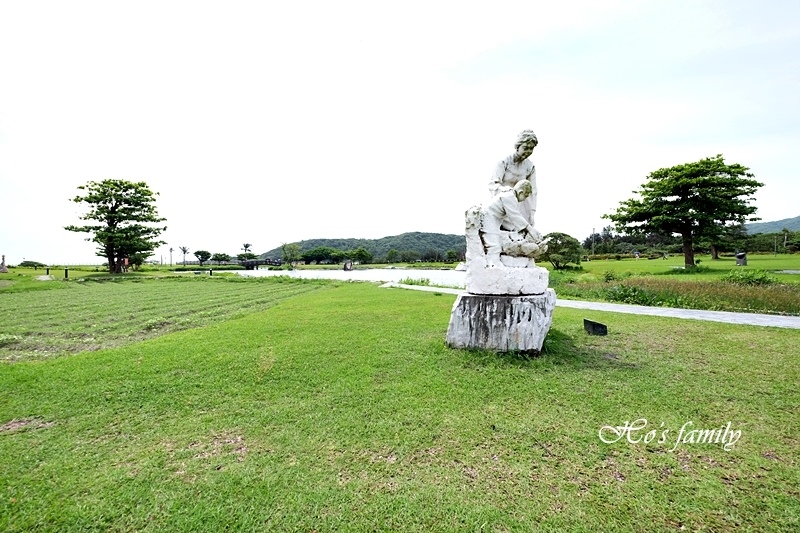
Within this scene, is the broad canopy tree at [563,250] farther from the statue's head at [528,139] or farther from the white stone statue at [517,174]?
the statue's head at [528,139]

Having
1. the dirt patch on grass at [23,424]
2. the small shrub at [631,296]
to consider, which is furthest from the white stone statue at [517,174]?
the small shrub at [631,296]

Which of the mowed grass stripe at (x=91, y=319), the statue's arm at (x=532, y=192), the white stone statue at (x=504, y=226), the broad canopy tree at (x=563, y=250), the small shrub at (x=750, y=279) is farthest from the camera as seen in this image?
the broad canopy tree at (x=563, y=250)

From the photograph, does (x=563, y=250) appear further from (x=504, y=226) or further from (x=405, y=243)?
(x=405, y=243)

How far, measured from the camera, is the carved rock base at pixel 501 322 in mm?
4496

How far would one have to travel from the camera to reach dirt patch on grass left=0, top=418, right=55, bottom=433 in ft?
8.90

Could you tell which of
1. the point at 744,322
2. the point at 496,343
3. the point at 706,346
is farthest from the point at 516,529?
the point at 744,322

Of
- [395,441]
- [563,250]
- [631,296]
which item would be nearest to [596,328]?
[395,441]

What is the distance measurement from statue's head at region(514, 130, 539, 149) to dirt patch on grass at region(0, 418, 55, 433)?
5.79 meters

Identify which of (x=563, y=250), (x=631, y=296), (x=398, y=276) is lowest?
(x=631, y=296)

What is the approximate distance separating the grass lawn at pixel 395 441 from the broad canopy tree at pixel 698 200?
50.9ft

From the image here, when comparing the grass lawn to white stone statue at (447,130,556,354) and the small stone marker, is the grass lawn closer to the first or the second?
white stone statue at (447,130,556,354)

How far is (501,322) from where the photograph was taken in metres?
4.56

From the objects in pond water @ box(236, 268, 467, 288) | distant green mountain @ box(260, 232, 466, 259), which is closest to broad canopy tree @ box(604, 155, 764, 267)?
pond water @ box(236, 268, 467, 288)

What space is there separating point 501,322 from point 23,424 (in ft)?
14.9
